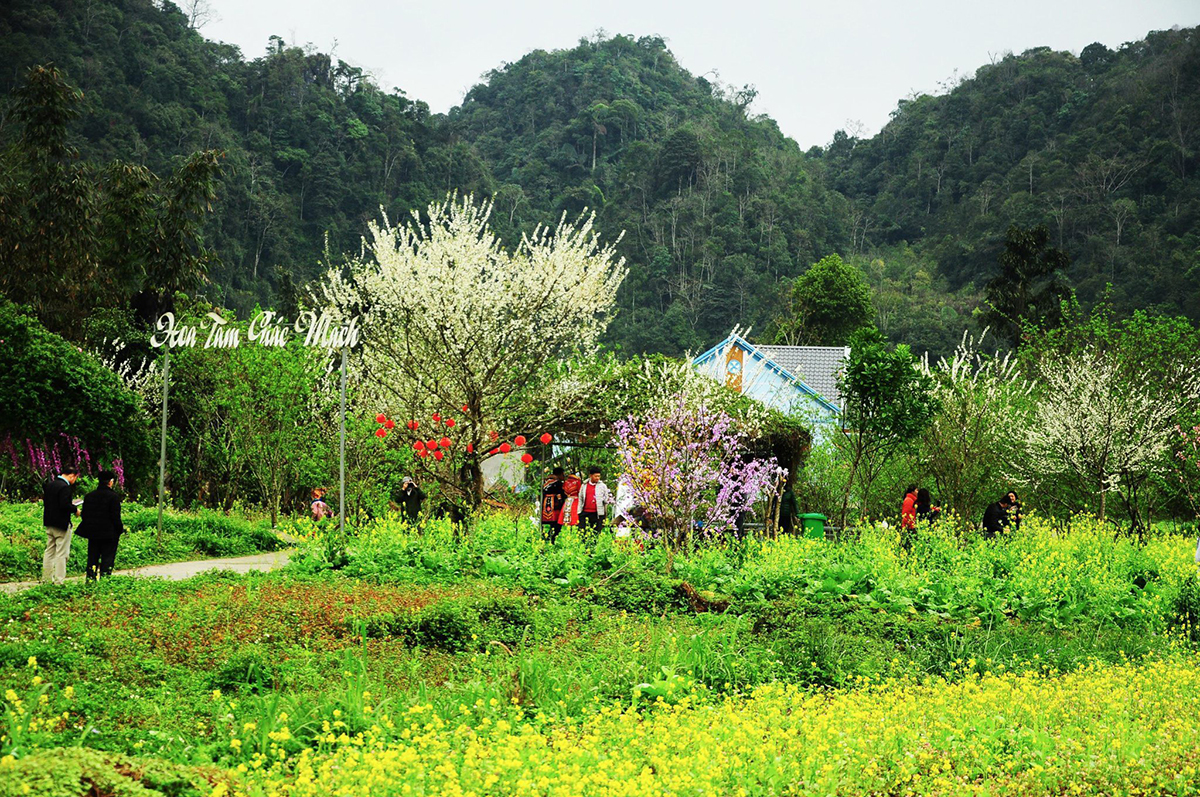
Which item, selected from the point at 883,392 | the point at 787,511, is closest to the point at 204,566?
the point at 787,511

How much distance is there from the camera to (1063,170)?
65000mm

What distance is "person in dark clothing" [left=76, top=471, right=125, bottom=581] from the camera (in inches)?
472

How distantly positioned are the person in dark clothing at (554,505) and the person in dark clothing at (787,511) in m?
5.64

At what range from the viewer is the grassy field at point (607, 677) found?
500cm

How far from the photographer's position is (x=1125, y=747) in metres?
5.62

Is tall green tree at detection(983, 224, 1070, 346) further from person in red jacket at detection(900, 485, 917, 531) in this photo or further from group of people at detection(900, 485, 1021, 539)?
person in red jacket at detection(900, 485, 917, 531)

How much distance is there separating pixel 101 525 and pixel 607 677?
7.96m

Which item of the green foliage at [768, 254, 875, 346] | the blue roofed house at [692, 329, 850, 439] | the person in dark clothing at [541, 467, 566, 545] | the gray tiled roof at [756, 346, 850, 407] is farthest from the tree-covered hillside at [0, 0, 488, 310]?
the person in dark clothing at [541, 467, 566, 545]

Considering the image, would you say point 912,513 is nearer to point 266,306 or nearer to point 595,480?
point 595,480

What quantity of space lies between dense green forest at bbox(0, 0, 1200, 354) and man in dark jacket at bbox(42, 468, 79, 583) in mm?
37374

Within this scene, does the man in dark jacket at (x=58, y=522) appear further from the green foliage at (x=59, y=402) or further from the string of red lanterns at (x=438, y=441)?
the green foliage at (x=59, y=402)

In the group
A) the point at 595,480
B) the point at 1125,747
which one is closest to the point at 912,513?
the point at 595,480

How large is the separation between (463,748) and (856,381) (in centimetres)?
1521

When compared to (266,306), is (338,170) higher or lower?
higher
